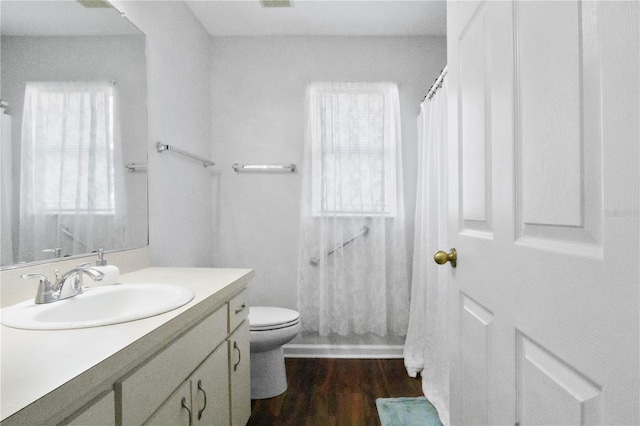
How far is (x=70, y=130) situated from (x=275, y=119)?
1576mm

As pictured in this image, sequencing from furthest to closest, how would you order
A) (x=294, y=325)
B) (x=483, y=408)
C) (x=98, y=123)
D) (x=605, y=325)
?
1. (x=294, y=325)
2. (x=98, y=123)
3. (x=483, y=408)
4. (x=605, y=325)

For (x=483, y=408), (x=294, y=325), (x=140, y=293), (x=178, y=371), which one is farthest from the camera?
(x=294, y=325)

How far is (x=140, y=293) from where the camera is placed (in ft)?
4.20

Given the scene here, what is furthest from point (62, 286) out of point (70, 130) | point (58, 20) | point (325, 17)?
point (325, 17)

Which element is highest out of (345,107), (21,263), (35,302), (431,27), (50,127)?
(431,27)

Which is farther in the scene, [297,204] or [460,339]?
[297,204]

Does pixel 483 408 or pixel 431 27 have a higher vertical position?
pixel 431 27

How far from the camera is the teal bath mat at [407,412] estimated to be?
5.99ft

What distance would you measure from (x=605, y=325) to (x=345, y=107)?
2.31m

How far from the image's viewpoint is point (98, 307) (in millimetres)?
1188

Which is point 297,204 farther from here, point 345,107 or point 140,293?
point 140,293

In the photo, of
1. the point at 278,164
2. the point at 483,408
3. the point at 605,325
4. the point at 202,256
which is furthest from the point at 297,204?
the point at 605,325

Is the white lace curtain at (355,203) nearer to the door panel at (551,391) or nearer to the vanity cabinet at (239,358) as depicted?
the vanity cabinet at (239,358)

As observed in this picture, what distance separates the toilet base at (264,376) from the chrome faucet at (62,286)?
119cm
